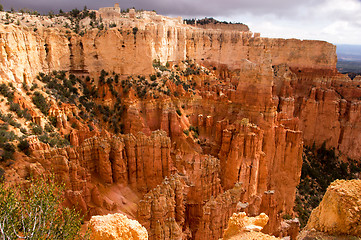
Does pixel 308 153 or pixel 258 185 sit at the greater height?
pixel 258 185

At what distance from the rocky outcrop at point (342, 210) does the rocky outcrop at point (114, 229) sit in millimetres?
5495

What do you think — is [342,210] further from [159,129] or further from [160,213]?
[159,129]

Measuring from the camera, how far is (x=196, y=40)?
5419 centimetres

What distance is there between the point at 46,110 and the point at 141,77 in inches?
552

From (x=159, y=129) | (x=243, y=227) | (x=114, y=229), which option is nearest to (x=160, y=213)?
(x=243, y=227)

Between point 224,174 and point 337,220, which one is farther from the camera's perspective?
point 224,174

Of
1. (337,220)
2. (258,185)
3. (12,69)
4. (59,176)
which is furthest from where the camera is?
(258,185)

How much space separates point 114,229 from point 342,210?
6644 mm

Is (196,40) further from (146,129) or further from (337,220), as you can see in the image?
(337,220)

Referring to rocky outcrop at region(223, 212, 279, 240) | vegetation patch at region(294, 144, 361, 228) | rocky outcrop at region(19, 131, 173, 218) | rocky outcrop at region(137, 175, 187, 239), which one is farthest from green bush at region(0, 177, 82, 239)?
vegetation patch at region(294, 144, 361, 228)


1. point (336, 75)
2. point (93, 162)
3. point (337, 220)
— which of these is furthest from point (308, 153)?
point (337, 220)

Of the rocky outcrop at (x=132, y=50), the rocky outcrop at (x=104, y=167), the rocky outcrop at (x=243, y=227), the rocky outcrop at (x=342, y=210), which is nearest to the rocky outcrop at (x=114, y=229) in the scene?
the rocky outcrop at (x=243, y=227)

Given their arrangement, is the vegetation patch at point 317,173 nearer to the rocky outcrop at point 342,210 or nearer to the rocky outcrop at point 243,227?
the rocky outcrop at point 243,227

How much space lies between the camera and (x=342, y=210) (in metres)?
6.84
